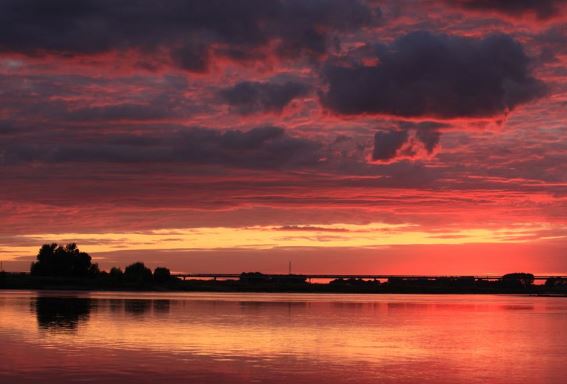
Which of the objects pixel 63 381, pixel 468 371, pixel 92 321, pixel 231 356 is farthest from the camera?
pixel 92 321

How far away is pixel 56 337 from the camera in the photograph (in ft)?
167

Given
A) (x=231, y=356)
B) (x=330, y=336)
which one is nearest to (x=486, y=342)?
(x=330, y=336)

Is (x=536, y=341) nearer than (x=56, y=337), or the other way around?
(x=56, y=337)

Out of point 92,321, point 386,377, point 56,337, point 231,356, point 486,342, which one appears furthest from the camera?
point 92,321

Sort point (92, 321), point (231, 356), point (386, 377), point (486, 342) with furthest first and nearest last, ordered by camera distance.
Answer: point (92, 321) → point (486, 342) → point (231, 356) → point (386, 377)

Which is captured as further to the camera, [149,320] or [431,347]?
[149,320]

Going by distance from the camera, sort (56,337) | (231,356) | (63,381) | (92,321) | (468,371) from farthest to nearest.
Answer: (92,321) → (56,337) → (231,356) → (468,371) → (63,381)

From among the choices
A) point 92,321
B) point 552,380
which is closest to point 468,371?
point 552,380

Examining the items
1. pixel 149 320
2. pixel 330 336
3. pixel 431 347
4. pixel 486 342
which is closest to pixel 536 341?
pixel 486 342

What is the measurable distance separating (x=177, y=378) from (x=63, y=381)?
459cm

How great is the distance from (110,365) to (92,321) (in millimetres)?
28560

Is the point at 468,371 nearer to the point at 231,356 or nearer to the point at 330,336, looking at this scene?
the point at 231,356

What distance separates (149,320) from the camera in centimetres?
6912

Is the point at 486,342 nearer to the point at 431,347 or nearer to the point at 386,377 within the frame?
the point at 431,347
